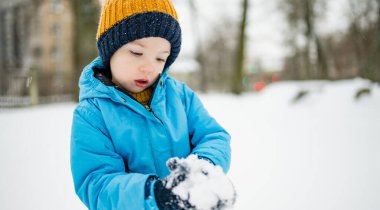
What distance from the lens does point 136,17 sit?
1050 millimetres

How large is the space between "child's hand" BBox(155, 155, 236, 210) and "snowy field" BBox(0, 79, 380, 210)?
1.51 metres

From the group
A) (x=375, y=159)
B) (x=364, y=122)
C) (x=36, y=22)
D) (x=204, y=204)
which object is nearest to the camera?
(x=204, y=204)

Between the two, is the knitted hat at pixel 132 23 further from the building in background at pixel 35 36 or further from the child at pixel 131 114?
the building in background at pixel 35 36

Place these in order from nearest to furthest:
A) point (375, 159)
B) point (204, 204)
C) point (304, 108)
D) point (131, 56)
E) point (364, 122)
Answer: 1. point (204, 204)
2. point (131, 56)
3. point (375, 159)
4. point (364, 122)
5. point (304, 108)

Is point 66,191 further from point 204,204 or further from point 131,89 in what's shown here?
point 204,204

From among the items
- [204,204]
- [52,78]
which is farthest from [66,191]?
[52,78]

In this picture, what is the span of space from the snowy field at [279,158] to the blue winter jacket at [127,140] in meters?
1.23

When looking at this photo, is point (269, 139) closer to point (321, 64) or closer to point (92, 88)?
point (92, 88)

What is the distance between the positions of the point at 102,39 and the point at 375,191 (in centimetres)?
253

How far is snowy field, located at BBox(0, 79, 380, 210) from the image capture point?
2.22 meters

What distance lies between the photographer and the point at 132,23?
104 cm

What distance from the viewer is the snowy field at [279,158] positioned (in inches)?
87.4

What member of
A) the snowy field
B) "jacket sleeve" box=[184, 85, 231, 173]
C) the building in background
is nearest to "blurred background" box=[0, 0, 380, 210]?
the snowy field

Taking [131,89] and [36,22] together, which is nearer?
[131,89]
